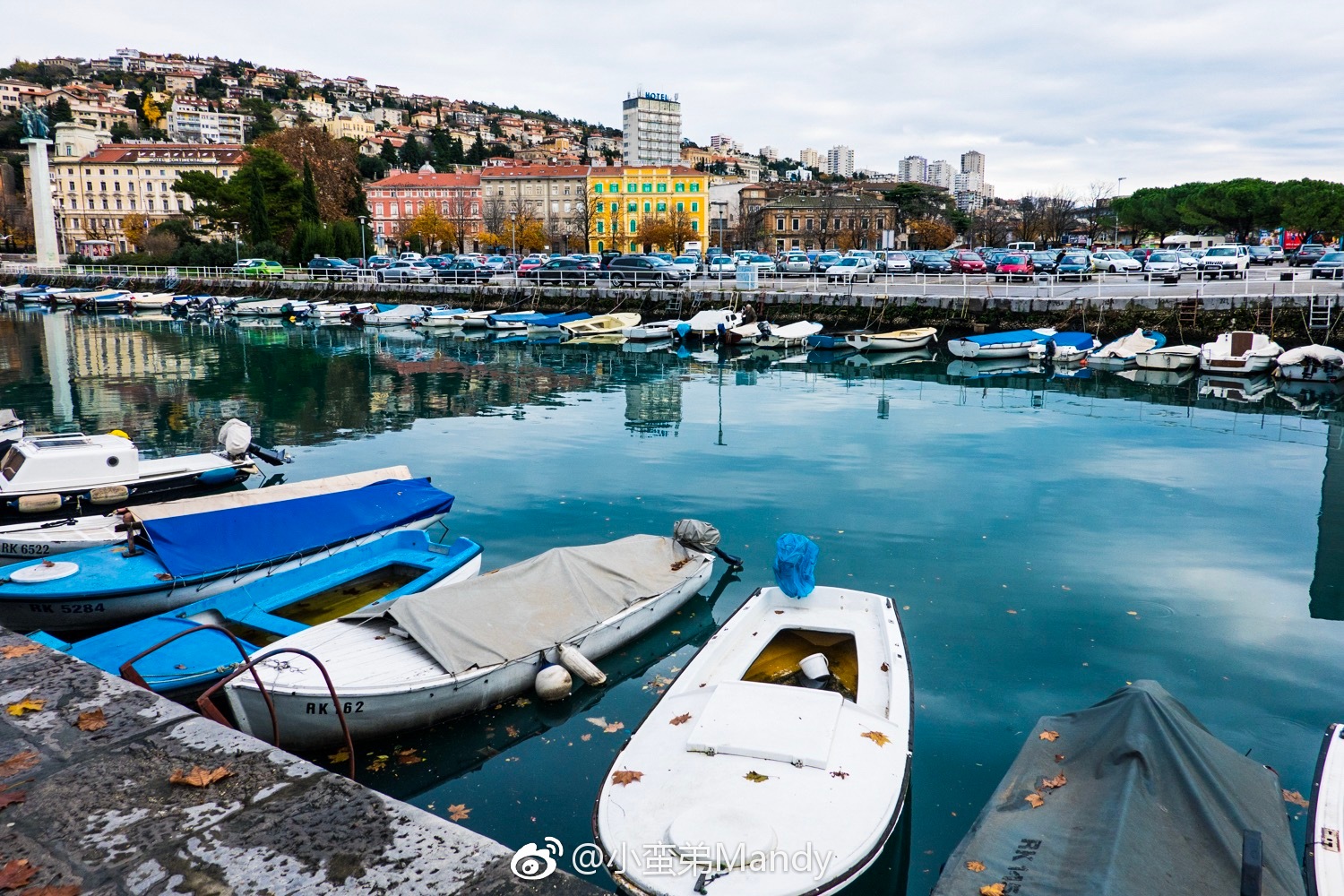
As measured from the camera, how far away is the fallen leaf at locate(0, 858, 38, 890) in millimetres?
2605

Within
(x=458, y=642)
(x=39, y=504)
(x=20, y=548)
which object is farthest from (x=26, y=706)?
(x=39, y=504)

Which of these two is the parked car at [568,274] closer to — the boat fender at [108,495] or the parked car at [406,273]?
the parked car at [406,273]

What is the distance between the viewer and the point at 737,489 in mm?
16766

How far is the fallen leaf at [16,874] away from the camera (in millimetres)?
2605

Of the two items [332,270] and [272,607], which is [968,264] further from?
[272,607]

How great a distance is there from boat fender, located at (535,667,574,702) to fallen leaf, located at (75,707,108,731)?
5.35 m

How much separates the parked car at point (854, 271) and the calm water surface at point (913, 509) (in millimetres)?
14714

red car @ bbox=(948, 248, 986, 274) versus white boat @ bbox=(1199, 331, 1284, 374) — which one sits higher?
red car @ bbox=(948, 248, 986, 274)

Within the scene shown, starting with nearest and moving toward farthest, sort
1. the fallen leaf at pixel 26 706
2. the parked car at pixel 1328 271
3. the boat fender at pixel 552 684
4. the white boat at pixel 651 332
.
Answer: the fallen leaf at pixel 26 706 < the boat fender at pixel 552 684 < the parked car at pixel 1328 271 < the white boat at pixel 651 332

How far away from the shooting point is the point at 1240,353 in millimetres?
32406

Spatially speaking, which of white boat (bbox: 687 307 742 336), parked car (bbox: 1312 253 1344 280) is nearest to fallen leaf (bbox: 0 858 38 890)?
white boat (bbox: 687 307 742 336)

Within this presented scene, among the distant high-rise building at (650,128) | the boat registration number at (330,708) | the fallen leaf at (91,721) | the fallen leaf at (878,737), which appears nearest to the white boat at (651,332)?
the boat registration number at (330,708)

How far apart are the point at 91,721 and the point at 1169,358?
121ft

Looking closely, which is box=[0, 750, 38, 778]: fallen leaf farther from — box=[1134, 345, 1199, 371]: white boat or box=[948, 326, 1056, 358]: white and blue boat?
box=[1134, 345, 1199, 371]: white boat
